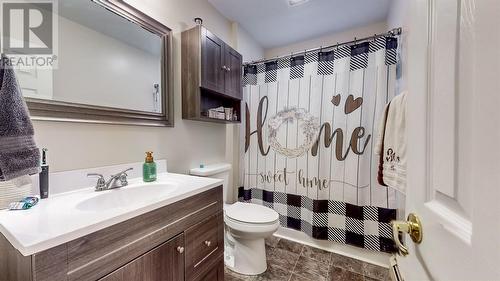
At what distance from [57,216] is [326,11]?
237cm

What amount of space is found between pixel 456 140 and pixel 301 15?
205cm

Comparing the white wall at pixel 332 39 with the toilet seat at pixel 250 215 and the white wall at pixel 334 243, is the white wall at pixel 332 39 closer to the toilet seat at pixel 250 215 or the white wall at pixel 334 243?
the white wall at pixel 334 243

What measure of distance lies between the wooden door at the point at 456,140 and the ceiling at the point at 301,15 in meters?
1.62

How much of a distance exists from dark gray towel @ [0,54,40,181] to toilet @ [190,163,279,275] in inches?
39.7

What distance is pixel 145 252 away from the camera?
2.45 ft

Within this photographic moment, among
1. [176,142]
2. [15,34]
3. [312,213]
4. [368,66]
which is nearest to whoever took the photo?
[15,34]

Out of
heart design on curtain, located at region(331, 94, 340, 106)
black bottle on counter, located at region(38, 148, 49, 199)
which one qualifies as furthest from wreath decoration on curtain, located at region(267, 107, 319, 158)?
black bottle on counter, located at region(38, 148, 49, 199)

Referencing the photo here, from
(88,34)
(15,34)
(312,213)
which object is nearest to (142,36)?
(88,34)

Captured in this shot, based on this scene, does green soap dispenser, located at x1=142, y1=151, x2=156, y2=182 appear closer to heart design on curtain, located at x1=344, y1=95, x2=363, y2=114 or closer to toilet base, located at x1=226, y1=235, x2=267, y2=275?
toilet base, located at x1=226, y1=235, x2=267, y2=275

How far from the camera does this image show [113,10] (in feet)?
3.76

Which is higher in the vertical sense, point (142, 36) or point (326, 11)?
point (326, 11)

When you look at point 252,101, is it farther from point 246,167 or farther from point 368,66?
point 368,66

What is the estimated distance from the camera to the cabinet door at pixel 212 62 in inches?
59.5

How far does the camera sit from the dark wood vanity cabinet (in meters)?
0.55
